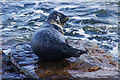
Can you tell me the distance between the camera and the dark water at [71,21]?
21.3ft

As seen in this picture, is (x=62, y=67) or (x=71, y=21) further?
(x=71, y=21)

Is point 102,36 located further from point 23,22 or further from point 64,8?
point 64,8

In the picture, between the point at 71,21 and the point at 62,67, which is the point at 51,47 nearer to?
the point at 62,67

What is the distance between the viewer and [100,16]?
9.14 metres

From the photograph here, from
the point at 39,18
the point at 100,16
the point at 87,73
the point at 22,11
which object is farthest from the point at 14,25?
the point at 87,73

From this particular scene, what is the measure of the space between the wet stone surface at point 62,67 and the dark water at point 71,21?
92 centimetres

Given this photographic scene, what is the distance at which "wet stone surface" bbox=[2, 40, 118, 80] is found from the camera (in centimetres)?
351

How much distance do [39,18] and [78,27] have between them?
1.98 m

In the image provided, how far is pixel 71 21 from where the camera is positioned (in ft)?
27.5

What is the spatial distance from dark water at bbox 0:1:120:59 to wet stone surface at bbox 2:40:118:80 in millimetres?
921

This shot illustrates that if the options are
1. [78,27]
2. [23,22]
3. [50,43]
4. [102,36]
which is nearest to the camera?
[50,43]

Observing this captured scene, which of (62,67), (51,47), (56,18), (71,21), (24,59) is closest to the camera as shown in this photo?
(51,47)

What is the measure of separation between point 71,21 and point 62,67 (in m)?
4.73

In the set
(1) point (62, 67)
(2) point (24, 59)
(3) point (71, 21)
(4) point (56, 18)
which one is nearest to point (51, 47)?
(1) point (62, 67)
